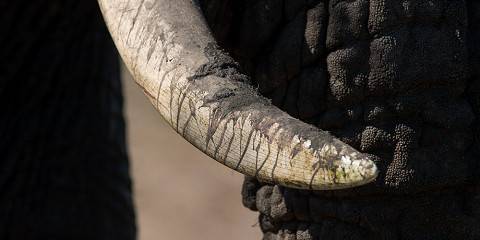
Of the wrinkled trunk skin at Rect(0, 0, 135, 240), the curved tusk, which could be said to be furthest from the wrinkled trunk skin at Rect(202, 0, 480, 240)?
the wrinkled trunk skin at Rect(0, 0, 135, 240)

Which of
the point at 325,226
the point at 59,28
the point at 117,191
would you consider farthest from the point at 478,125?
the point at 117,191

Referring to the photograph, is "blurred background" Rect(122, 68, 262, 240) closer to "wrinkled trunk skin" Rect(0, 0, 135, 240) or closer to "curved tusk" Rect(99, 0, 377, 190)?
"wrinkled trunk skin" Rect(0, 0, 135, 240)

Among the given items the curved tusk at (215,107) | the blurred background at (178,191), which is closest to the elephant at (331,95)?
the curved tusk at (215,107)

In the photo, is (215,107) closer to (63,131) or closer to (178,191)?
(63,131)

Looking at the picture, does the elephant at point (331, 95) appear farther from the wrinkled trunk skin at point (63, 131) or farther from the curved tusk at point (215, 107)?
the wrinkled trunk skin at point (63, 131)

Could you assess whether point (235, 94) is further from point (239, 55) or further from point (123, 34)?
point (239, 55)

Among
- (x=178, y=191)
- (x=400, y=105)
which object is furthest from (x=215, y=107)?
(x=178, y=191)
